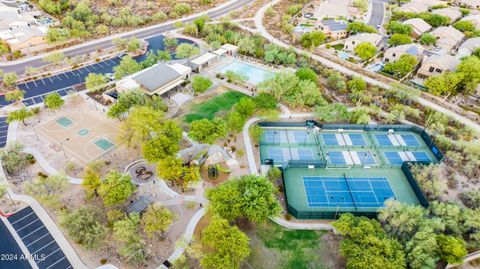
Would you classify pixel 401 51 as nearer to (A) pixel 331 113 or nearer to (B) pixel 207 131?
(A) pixel 331 113

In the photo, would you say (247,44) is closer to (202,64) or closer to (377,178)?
(202,64)

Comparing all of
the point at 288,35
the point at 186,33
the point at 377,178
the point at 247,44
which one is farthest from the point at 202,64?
the point at 377,178

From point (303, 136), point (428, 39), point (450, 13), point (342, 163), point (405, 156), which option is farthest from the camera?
point (450, 13)

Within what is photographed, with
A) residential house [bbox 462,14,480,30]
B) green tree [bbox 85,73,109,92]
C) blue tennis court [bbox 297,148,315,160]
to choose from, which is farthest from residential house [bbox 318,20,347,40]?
green tree [bbox 85,73,109,92]

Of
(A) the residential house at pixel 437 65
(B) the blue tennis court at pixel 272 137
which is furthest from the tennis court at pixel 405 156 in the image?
(A) the residential house at pixel 437 65

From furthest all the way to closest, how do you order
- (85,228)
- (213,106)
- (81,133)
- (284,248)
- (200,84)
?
(200,84)
(213,106)
(81,133)
(284,248)
(85,228)

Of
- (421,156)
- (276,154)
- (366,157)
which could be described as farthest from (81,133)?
(421,156)

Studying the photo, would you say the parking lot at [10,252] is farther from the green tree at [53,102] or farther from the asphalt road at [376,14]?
the asphalt road at [376,14]
